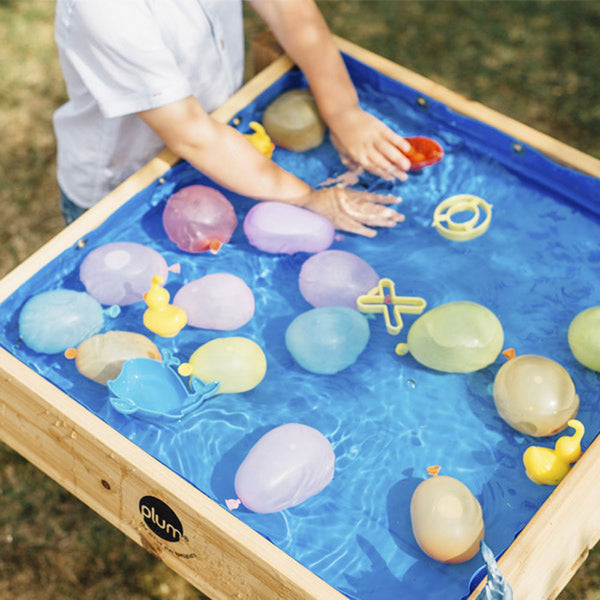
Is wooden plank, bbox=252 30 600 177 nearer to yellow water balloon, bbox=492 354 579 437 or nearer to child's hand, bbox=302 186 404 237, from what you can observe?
child's hand, bbox=302 186 404 237

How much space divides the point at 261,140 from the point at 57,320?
0.55m

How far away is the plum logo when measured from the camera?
119 centimetres

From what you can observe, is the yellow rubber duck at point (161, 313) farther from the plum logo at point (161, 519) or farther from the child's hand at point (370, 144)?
the child's hand at point (370, 144)

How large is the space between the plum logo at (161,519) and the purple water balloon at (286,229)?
0.50 meters

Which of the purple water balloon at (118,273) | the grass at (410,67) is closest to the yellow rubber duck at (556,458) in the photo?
the purple water balloon at (118,273)

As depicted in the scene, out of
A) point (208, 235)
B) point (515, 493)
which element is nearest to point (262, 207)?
point (208, 235)

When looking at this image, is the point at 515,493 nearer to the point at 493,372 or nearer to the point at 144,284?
the point at 493,372

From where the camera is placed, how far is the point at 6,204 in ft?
7.20

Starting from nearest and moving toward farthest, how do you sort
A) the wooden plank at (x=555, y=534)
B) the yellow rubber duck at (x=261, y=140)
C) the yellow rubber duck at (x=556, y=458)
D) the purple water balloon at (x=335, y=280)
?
the wooden plank at (x=555, y=534)
the yellow rubber duck at (x=556, y=458)
the purple water balloon at (x=335, y=280)
the yellow rubber duck at (x=261, y=140)

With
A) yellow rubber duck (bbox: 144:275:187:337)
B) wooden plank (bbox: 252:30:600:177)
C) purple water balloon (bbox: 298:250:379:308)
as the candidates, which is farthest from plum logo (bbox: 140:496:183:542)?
wooden plank (bbox: 252:30:600:177)

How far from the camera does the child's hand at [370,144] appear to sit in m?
1.56

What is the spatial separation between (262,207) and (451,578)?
704 millimetres

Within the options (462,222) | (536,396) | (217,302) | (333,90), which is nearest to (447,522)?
(536,396)

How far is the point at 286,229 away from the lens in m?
1.43
